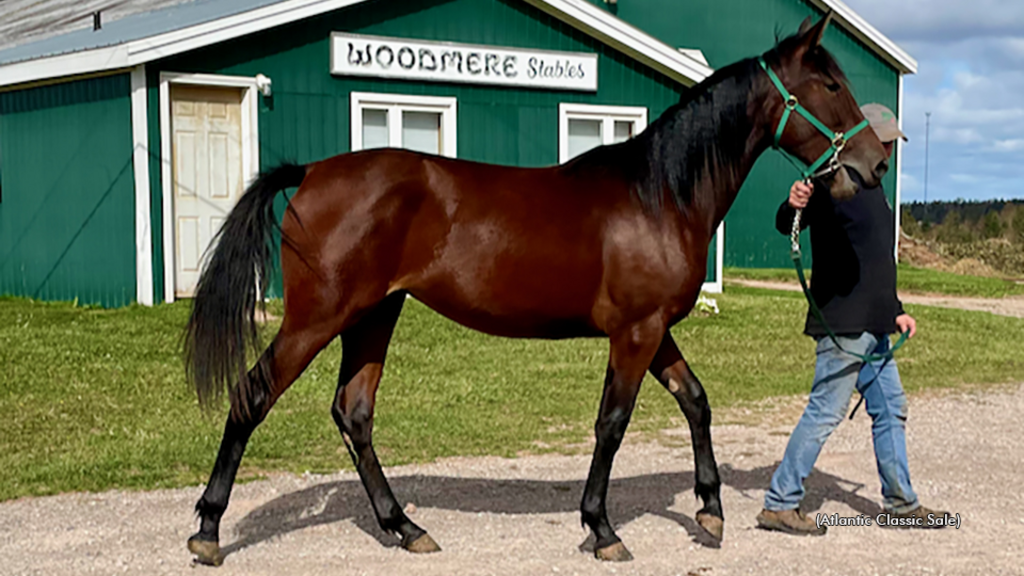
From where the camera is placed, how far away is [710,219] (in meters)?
5.29

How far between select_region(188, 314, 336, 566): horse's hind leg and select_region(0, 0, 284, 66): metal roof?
9302 millimetres

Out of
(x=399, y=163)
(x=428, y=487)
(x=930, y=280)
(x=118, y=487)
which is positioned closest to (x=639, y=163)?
(x=399, y=163)

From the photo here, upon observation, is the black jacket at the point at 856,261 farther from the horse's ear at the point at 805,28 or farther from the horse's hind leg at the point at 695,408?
the horse's ear at the point at 805,28

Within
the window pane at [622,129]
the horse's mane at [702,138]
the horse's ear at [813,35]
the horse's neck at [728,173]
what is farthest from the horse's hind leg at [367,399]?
the window pane at [622,129]

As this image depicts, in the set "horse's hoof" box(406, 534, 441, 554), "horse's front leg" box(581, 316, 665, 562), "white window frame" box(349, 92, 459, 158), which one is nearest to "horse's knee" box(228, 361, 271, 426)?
"horse's hoof" box(406, 534, 441, 554)

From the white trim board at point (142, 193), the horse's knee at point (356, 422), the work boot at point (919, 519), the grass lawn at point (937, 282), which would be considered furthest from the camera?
the grass lawn at point (937, 282)

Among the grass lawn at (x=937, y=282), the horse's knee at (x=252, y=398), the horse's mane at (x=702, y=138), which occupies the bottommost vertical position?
the grass lawn at (x=937, y=282)

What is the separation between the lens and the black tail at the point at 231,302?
501cm

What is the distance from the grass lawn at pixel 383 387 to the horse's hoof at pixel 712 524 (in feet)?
7.35

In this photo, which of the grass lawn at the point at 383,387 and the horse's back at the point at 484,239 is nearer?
the horse's back at the point at 484,239

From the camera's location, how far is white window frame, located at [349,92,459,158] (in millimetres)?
14867

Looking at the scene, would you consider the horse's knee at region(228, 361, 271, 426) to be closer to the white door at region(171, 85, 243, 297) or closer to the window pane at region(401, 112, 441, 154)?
the white door at region(171, 85, 243, 297)

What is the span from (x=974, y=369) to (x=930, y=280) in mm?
11044

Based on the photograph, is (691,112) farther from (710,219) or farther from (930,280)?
(930,280)
